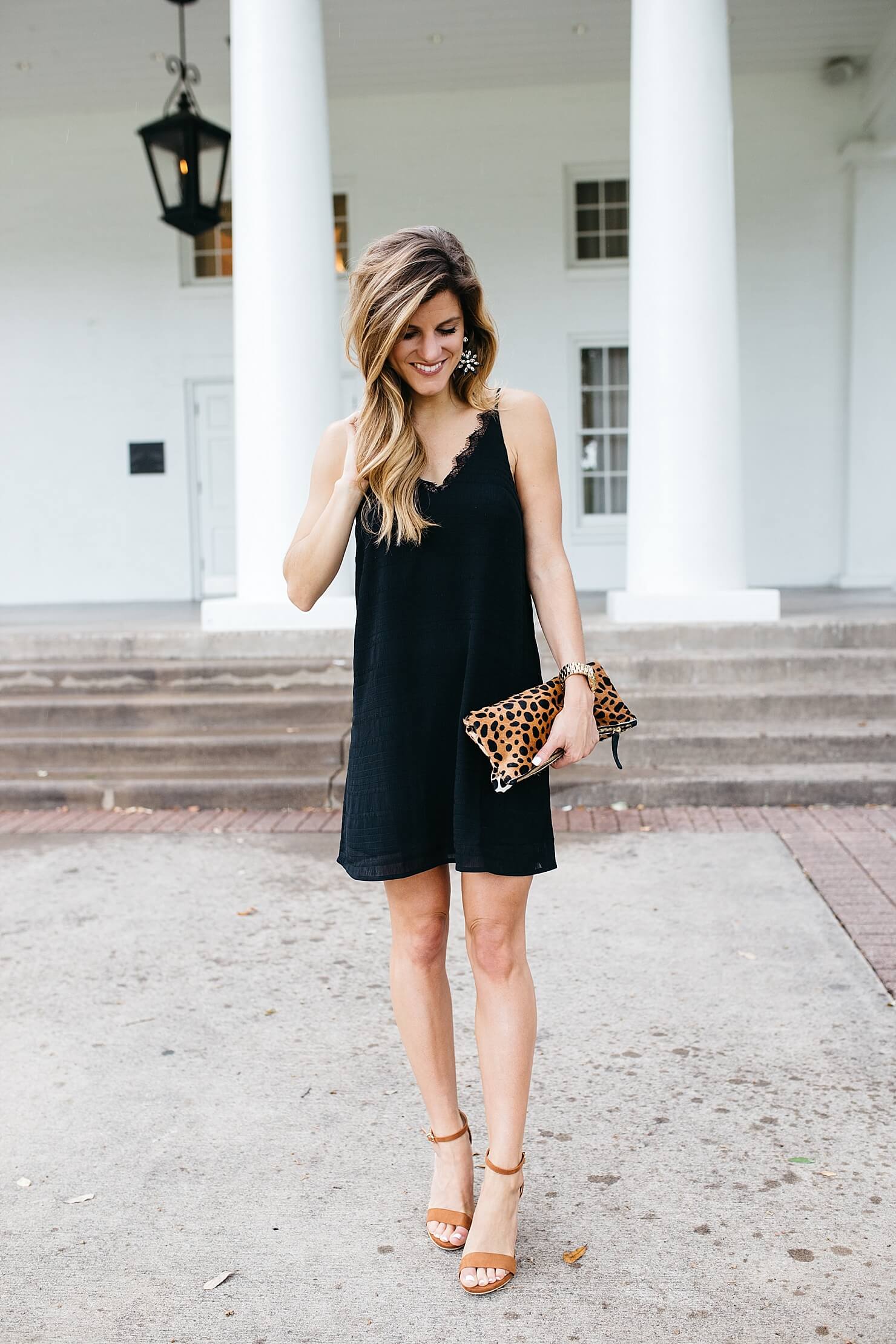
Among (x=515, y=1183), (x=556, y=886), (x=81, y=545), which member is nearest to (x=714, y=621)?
(x=556, y=886)

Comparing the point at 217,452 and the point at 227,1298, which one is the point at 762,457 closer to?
the point at 217,452

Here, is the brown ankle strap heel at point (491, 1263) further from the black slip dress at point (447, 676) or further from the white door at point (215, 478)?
the white door at point (215, 478)

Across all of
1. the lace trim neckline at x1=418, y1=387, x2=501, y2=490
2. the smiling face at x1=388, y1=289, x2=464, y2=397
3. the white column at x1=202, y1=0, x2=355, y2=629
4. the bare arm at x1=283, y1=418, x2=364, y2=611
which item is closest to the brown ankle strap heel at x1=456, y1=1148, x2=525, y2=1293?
the bare arm at x1=283, y1=418, x2=364, y2=611

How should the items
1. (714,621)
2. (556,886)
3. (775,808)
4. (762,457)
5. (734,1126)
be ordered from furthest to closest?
(762,457) < (714,621) < (775,808) < (556,886) < (734,1126)

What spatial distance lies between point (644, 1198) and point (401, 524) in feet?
5.10

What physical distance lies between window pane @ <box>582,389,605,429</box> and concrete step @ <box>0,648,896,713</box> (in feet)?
18.4

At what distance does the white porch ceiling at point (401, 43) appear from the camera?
10195 mm

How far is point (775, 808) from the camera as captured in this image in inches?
236

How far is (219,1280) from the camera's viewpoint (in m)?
2.37

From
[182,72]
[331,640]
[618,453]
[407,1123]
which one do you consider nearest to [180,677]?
[331,640]

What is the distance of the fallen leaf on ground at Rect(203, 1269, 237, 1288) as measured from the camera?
2352mm

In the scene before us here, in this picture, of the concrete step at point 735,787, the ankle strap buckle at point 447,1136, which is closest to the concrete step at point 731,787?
the concrete step at point 735,787

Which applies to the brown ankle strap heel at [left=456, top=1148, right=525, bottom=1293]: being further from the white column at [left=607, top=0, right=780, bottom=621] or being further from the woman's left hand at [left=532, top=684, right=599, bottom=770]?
the white column at [left=607, top=0, right=780, bottom=621]

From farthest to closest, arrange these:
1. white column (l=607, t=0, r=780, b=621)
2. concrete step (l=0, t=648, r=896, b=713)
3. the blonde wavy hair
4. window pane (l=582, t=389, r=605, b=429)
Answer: window pane (l=582, t=389, r=605, b=429)
white column (l=607, t=0, r=780, b=621)
concrete step (l=0, t=648, r=896, b=713)
the blonde wavy hair
